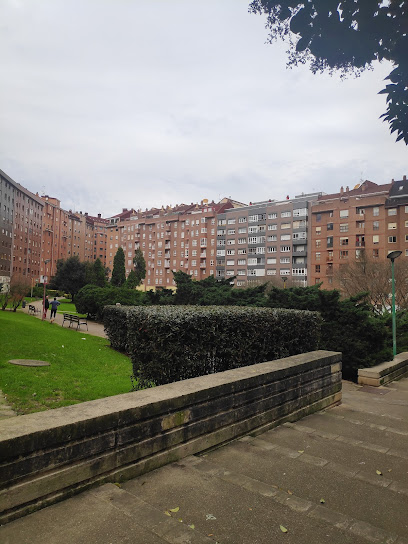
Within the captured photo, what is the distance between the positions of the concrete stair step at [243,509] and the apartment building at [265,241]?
245 ft

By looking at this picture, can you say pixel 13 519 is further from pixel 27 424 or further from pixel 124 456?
pixel 124 456

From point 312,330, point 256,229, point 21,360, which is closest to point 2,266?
point 256,229

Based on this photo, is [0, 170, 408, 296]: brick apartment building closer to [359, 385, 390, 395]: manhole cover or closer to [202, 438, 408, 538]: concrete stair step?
[359, 385, 390, 395]: manhole cover

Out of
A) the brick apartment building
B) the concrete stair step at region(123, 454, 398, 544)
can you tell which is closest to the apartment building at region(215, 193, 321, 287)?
the brick apartment building

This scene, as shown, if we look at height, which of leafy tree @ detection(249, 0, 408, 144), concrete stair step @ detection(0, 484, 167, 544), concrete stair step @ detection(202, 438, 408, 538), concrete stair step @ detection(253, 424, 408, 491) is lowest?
concrete stair step @ detection(253, 424, 408, 491)

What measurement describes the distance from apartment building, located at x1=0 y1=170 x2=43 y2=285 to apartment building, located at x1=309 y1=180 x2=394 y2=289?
59.6 meters

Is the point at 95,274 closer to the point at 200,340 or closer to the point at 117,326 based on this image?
the point at 117,326

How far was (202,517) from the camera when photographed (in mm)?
2613

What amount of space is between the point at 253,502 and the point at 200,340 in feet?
9.53

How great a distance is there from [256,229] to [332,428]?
3459 inches

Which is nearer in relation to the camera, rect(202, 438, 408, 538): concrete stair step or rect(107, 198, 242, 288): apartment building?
rect(202, 438, 408, 538): concrete stair step

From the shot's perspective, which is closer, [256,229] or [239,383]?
[239,383]

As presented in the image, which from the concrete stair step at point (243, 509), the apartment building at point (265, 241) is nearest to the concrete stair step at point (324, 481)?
the concrete stair step at point (243, 509)

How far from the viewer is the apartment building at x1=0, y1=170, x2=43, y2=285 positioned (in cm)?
8350
